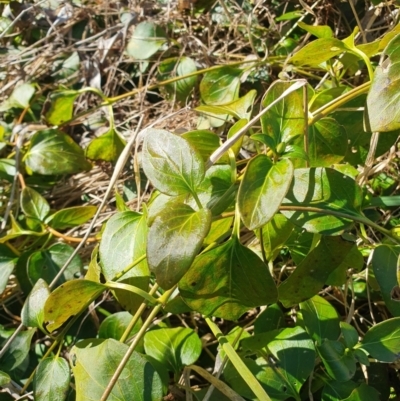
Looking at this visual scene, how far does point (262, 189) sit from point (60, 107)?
693 millimetres

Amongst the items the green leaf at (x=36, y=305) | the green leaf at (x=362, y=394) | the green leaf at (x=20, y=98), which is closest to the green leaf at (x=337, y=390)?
the green leaf at (x=362, y=394)

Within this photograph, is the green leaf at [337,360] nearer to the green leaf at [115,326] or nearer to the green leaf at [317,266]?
the green leaf at [317,266]

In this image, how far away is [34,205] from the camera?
40.9 inches

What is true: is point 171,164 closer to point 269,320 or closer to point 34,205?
point 269,320

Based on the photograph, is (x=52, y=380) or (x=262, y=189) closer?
(x=262, y=189)

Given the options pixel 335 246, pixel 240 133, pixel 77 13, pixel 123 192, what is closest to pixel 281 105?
pixel 240 133

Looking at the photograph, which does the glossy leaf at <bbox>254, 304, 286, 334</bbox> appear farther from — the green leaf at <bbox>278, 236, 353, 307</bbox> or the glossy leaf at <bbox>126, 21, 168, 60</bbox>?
the glossy leaf at <bbox>126, 21, 168, 60</bbox>

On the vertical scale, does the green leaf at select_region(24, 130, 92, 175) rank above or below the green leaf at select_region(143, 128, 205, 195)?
below

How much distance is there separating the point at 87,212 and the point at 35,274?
14 centimetres

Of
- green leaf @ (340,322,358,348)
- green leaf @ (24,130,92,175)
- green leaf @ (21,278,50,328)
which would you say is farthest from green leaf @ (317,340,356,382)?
green leaf @ (24,130,92,175)

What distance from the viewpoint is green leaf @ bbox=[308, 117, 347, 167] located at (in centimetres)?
74

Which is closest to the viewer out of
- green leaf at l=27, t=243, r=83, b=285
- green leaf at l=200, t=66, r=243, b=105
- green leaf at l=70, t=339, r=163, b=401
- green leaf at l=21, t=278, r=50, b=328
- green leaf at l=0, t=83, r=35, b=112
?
green leaf at l=70, t=339, r=163, b=401

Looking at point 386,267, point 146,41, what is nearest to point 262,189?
point 386,267

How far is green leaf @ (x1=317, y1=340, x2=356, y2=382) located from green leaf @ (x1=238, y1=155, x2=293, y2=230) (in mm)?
238
